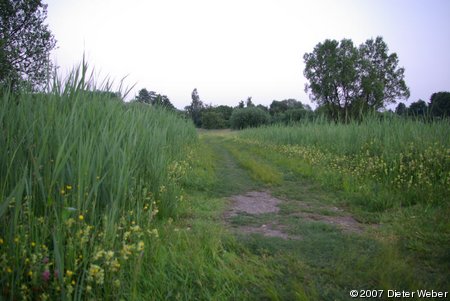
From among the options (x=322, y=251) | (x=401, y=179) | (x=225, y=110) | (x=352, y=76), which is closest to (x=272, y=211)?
(x=322, y=251)

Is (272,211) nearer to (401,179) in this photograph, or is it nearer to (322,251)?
(322,251)

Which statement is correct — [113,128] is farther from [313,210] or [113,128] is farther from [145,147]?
[313,210]

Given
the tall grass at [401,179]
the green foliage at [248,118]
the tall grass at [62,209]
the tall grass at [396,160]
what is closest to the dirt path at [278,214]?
the tall grass at [401,179]

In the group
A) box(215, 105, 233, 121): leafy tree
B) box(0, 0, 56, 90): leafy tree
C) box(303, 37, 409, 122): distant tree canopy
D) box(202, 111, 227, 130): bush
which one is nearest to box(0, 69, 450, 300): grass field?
box(0, 0, 56, 90): leafy tree

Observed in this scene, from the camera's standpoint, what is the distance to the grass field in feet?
6.06

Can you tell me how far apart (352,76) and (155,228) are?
37.1m

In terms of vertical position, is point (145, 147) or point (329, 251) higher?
point (145, 147)

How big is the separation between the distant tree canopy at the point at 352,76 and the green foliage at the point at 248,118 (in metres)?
15.3

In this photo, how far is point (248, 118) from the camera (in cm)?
5122

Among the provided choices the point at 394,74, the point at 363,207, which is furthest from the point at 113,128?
the point at 394,74

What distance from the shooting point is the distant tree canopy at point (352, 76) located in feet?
114

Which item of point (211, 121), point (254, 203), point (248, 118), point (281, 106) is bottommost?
point (254, 203)

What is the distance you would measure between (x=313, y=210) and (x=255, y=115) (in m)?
47.5

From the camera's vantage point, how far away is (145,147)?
389 cm
